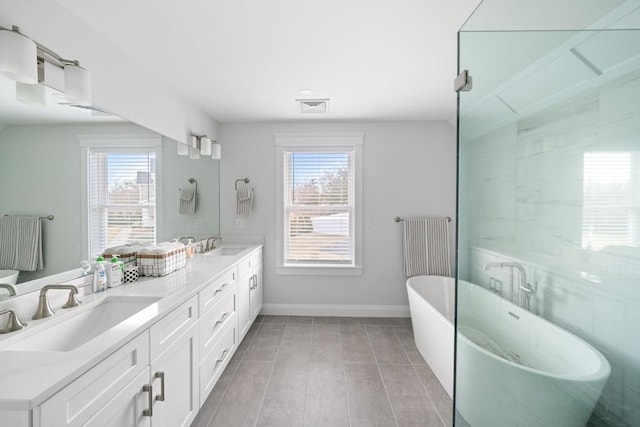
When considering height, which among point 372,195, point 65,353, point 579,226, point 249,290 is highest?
point 372,195

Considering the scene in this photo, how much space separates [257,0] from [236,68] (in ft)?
2.52

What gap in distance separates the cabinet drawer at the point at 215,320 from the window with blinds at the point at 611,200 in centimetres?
194

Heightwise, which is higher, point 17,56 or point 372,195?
point 17,56

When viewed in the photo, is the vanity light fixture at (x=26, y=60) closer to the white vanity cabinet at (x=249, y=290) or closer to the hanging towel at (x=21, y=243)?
the hanging towel at (x=21, y=243)

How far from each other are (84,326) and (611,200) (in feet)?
7.01

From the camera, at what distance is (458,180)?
1.50 metres

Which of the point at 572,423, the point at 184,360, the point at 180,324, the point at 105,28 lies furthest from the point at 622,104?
the point at 105,28

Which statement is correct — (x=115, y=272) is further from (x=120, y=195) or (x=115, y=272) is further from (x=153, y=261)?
(x=120, y=195)

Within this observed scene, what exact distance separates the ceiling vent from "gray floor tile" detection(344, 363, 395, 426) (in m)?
2.37

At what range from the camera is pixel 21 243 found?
133cm

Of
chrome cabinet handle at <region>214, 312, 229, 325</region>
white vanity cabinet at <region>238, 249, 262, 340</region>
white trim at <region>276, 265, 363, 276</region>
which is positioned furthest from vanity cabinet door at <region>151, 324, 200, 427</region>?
white trim at <region>276, 265, 363, 276</region>

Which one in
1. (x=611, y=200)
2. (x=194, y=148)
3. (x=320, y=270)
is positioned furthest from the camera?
(x=320, y=270)

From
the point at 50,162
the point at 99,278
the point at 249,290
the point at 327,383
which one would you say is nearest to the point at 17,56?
the point at 50,162

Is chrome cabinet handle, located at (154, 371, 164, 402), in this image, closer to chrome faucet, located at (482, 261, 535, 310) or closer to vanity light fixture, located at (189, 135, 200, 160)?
chrome faucet, located at (482, 261, 535, 310)
